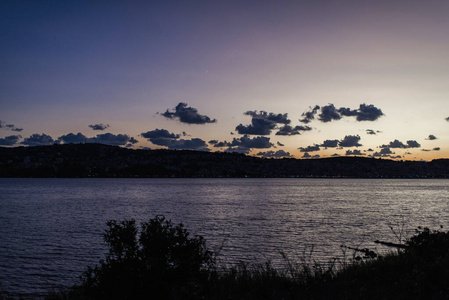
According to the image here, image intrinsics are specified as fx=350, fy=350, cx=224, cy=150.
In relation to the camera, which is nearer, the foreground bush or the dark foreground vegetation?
the dark foreground vegetation

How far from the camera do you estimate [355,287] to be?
10711 mm

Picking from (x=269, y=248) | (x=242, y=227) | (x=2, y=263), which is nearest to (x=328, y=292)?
(x=269, y=248)

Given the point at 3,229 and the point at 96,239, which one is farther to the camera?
the point at 3,229

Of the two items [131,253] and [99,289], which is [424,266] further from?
[99,289]

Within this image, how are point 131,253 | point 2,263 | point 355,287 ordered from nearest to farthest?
point 355,287 < point 131,253 < point 2,263

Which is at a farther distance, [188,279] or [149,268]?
[149,268]

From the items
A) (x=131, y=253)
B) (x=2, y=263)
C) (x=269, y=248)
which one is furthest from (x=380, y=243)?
(x=2, y=263)

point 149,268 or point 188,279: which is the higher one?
point 149,268

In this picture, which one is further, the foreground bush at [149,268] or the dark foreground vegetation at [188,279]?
the foreground bush at [149,268]

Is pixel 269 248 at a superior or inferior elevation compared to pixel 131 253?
inferior

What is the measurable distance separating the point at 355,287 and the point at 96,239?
100 feet

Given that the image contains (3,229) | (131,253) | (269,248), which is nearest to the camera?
(131,253)

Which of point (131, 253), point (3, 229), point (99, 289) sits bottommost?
point (3, 229)

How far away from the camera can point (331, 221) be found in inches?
1892
